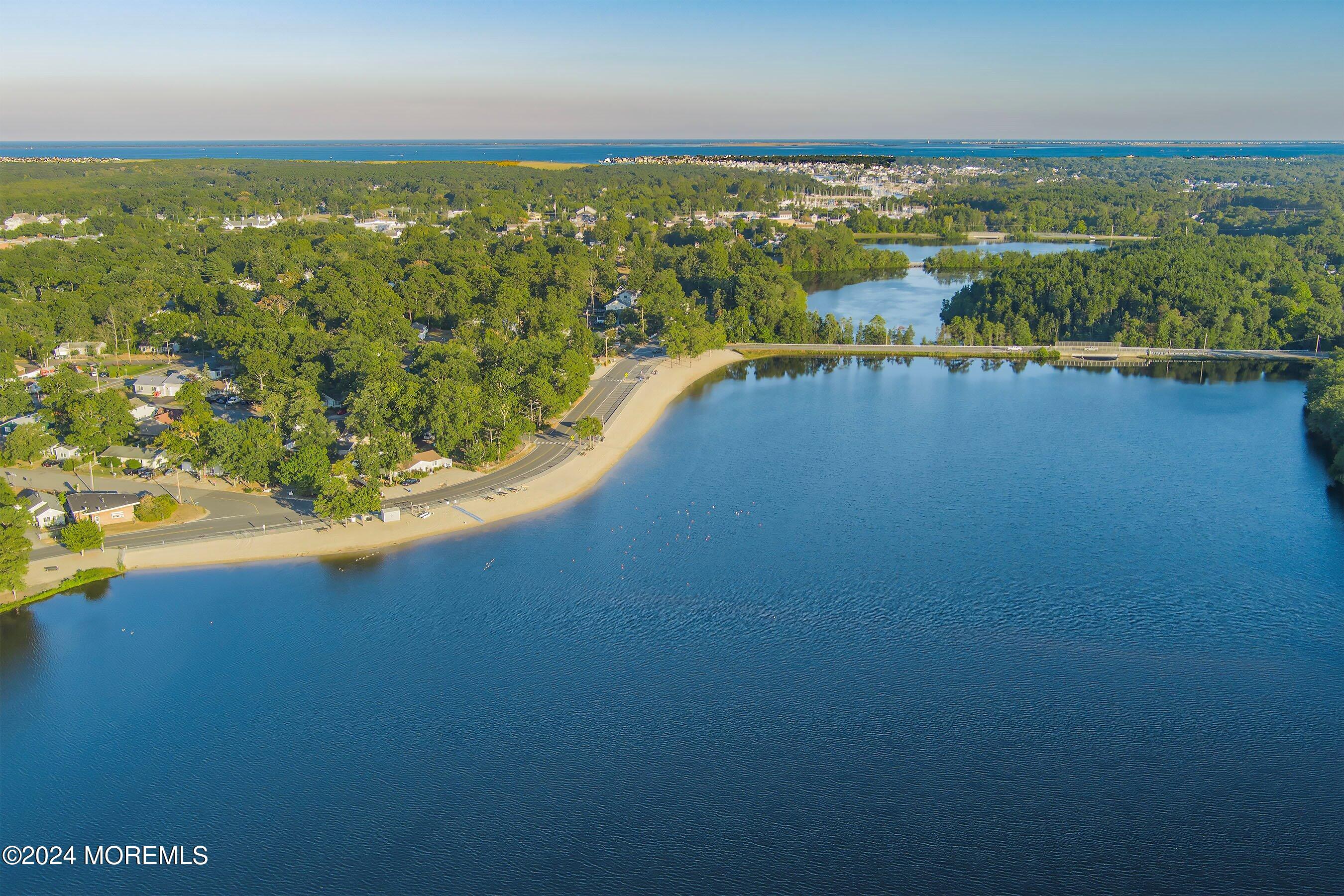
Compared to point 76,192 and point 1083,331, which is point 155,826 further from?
point 76,192

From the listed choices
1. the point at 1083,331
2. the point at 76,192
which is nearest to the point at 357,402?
the point at 1083,331

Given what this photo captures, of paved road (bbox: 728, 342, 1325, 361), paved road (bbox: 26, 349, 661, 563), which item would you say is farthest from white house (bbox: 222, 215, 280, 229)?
paved road (bbox: 26, 349, 661, 563)

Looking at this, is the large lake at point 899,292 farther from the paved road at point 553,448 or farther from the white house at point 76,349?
the white house at point 76,349

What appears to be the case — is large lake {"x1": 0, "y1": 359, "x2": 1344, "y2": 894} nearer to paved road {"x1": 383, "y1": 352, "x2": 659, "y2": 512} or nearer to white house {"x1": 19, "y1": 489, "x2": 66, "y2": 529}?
paved road {"x1": 383, "y1": 352, "x2": 659, "y2": 512}

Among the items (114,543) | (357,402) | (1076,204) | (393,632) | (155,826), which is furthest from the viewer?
(1076,204)

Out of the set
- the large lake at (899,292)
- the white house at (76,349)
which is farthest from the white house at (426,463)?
the large lake at (899,292)

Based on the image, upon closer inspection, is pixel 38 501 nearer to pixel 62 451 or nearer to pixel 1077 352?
pixel 62 451

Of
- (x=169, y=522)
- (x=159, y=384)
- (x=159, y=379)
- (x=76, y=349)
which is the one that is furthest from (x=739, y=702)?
(x=76, y=349)

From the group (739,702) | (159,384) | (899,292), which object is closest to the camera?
(739,702)
